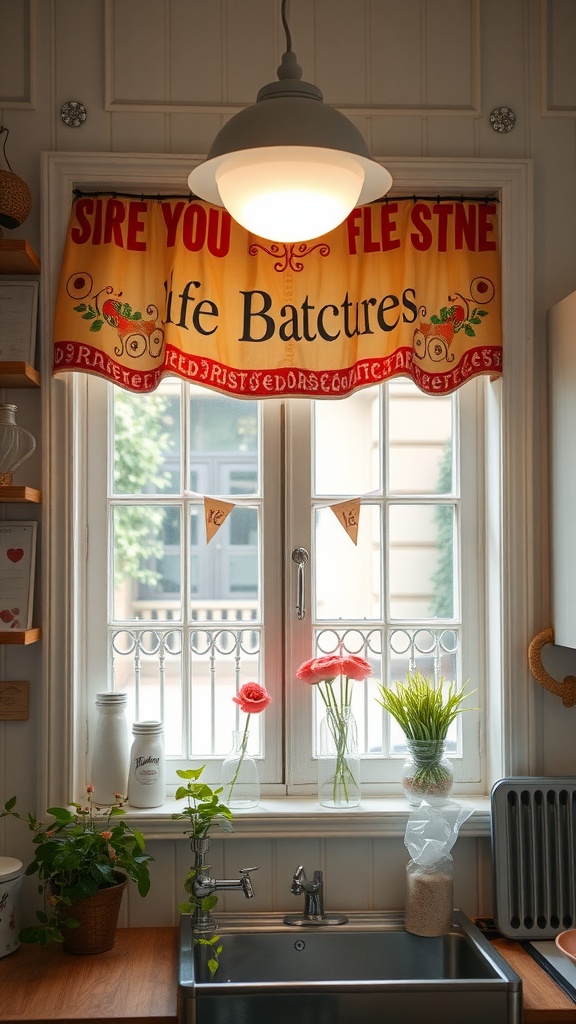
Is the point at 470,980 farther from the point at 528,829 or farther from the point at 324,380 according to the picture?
the point at 324,380

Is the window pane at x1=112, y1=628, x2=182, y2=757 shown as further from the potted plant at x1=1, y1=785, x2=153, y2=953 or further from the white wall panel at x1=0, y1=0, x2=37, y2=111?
the white wall panel at x1=0, y1=0, x2=37, y2=111

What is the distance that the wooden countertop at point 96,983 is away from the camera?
5.74 ft

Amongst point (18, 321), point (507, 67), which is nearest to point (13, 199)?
point (18, 321)

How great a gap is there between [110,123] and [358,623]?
1.40m

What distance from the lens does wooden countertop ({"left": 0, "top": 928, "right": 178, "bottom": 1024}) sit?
175 centimetres

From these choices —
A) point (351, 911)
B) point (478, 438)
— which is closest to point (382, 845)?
point (351, 911)

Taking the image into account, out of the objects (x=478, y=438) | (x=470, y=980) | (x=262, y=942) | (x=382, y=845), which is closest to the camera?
(x=470, y=980)

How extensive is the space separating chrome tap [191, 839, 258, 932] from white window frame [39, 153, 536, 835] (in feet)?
0.42

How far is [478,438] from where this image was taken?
241 centimetres

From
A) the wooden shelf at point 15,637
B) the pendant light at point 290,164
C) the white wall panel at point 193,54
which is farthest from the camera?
the white wall panel at point 193,54

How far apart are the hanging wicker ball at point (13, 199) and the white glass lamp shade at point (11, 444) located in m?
0.45

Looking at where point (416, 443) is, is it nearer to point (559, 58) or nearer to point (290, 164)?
point (559, 58)

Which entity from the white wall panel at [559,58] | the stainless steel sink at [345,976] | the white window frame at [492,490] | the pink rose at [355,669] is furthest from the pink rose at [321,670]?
the white wall panel at [559,58]

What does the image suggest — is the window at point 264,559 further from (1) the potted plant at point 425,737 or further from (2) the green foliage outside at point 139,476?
(1) the potted plant at point 425,737
